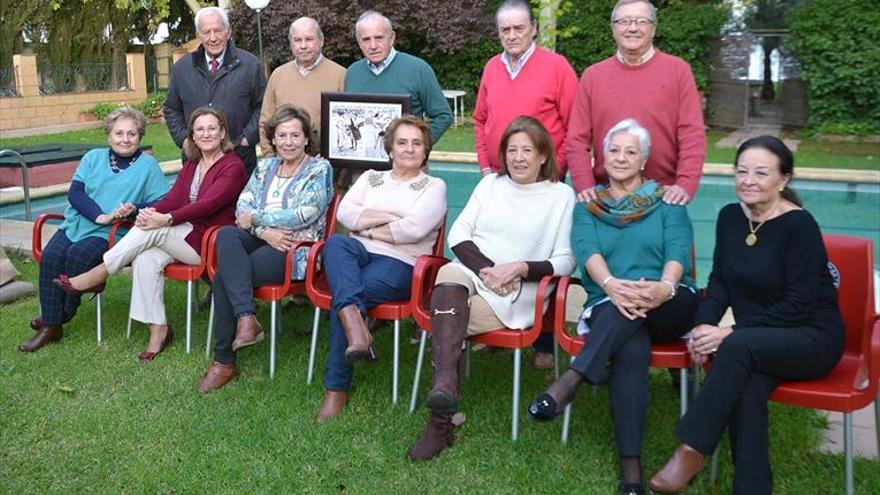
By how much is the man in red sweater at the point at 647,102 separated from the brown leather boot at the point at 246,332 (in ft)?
5.18

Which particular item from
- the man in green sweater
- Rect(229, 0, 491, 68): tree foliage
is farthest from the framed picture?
Rect(229, 0, 491, 68): tree foliage

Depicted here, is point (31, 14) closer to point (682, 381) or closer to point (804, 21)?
point (804, 21)

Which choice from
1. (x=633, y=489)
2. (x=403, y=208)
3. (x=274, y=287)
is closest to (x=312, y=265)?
(x=274, y=287)

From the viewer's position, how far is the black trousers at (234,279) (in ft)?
13.1

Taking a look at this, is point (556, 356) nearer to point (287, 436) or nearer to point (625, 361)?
point (625, 361)

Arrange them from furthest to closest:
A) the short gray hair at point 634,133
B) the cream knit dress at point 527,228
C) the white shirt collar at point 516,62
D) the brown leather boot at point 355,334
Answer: the white shirt collar at point 516,62
the cream knit dress at point 527,228
the brown leather boot at point 355,334
the short gray hair at point 634,133

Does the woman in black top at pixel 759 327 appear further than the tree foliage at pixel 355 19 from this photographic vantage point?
No

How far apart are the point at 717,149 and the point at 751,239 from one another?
31.9 ft

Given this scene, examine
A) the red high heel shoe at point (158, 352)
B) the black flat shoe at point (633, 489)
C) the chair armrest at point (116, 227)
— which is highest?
the chair armrest at point (116, 227)

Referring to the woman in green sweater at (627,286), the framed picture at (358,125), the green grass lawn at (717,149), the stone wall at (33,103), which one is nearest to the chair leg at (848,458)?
the woman in green sweater at (627,286)

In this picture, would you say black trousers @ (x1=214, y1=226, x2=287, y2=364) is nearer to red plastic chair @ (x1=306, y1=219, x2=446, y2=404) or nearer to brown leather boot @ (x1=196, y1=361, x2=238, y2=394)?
brown leather boot @ (x1=196, y1=361, x2=238, y2=394)

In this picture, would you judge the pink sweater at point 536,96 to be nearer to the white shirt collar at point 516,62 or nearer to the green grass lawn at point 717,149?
the white shirt collar at point 516,62

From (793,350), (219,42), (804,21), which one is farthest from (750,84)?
(793,350)

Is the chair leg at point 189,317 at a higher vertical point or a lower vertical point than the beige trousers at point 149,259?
lower
